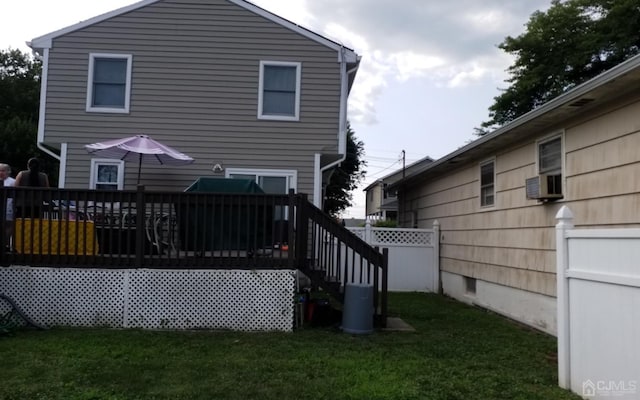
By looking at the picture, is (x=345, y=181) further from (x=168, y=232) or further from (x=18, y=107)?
(x=168, y=232)

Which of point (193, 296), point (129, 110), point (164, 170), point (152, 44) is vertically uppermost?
point (152, 44)

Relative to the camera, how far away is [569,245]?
4.05 metres

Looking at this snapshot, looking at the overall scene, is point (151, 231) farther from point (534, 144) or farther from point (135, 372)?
point (534, 144)

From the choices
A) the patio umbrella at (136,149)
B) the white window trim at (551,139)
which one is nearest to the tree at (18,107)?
the patio umbrella at (136,149)

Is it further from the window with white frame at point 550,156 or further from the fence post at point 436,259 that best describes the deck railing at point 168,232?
the fence post at point 436,259

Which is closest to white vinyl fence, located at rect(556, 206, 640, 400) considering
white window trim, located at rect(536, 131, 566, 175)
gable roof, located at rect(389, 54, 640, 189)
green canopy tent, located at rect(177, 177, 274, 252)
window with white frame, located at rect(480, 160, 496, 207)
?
gable roof, located at rect(389, 54, 640, 189)

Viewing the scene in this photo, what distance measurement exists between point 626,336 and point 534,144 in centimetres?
404

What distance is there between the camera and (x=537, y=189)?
6355 mm

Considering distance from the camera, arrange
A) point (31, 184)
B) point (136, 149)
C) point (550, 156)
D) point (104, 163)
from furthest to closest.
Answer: point (104, 163), point (136, 149), point (31, 184), point (550, 156)

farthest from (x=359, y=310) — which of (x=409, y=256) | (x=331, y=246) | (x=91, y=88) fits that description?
(x=91, y=88)

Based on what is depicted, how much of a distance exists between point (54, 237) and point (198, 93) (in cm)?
446

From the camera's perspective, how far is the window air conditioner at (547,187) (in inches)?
242

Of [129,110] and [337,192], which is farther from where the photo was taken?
[337,192]

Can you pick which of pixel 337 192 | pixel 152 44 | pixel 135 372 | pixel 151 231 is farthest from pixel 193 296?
pixel 337 192
